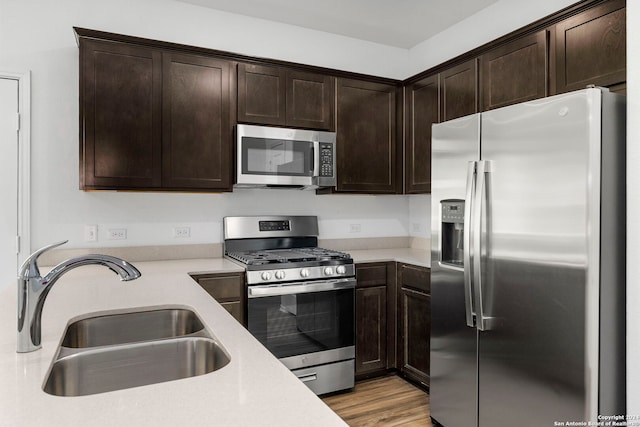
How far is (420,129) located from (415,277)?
116cm

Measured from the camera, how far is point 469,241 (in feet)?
6.88

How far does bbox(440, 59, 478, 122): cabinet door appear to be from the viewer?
2824 mm

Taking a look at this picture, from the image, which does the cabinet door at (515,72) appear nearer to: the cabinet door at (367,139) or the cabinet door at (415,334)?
the cabinet door at (367,139)

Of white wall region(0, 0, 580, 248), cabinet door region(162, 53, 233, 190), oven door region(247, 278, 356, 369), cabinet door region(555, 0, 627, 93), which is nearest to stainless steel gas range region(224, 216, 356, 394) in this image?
oven door region(247, 278, 356, 369)

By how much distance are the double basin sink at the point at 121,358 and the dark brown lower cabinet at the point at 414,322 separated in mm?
1697

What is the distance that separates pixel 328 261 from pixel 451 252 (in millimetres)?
814

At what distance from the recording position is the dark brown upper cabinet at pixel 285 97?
2.93m

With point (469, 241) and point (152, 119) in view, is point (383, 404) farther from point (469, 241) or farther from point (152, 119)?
point (152, 119)

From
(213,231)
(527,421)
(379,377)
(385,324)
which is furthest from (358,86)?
(527,421)

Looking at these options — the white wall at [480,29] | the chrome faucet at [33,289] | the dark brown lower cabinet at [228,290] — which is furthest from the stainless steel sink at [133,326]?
the white wall at [480,29]

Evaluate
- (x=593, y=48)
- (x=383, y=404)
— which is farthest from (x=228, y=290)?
(x=593, y=48)

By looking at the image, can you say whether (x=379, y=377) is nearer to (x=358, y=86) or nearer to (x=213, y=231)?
(x=213, y=231)

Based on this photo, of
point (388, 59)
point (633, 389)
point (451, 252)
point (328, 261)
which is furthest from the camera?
point (388, 59)

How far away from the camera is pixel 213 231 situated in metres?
3.15
